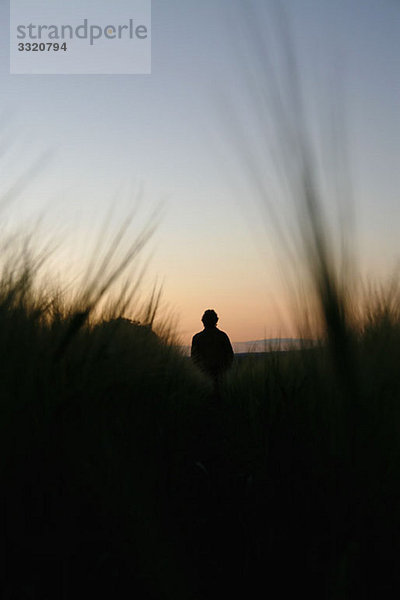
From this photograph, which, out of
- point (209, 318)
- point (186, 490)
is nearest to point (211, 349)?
point (209, 318)

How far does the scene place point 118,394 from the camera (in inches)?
43.9

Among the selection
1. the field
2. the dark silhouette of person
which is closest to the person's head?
the dark silhouette of person

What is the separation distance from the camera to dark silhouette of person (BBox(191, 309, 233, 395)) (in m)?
4.96

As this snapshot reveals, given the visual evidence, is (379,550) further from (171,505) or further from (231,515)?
(171,505)

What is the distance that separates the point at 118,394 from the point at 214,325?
430 cm

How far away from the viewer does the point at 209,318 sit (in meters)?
5.33

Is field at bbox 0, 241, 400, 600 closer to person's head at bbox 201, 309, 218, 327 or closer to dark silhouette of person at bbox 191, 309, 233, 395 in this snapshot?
dark silhouette of person at bbox 191, 309, 233, 395

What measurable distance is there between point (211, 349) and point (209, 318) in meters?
0.40

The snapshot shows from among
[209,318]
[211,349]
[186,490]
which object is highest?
[209,318]

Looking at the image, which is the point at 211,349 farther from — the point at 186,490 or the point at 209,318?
the point at 186,490

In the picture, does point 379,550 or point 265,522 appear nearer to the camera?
point 379,550

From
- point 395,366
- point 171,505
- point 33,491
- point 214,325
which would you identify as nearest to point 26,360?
point 33,491

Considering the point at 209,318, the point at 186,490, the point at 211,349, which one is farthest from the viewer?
the point at 209,318

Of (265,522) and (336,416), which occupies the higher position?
(336,416)
